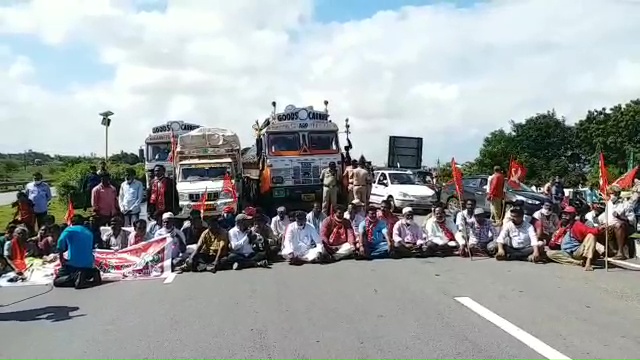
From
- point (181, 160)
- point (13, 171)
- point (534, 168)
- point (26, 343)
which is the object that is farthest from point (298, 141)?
point (13, 171)

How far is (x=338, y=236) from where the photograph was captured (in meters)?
13.2

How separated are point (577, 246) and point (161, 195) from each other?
30.5 feet

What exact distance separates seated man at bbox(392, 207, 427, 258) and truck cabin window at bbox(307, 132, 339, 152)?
8533 mm

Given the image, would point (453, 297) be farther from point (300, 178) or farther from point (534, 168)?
point (534, 168)

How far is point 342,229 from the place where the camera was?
13.3 metres

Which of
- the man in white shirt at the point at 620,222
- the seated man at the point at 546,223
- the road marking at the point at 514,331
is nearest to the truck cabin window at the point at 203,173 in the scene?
the seated man at the point at 546,223

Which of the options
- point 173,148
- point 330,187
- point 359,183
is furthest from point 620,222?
point 173,148

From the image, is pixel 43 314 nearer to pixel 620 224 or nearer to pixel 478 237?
pixel 478 237

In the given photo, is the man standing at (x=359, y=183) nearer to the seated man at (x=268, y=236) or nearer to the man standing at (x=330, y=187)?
the man standing at (x=330, y=187)

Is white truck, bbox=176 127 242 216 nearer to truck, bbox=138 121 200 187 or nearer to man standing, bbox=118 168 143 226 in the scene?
truck, bbox=138 121 200 187

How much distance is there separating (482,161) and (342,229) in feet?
113

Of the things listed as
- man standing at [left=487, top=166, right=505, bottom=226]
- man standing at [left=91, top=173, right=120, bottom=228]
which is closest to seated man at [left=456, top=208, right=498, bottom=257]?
man standing at [left=487, top=166, right=505, bottom=226]

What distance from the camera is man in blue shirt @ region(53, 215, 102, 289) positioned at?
414 inches

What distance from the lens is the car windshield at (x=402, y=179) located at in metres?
23.1
